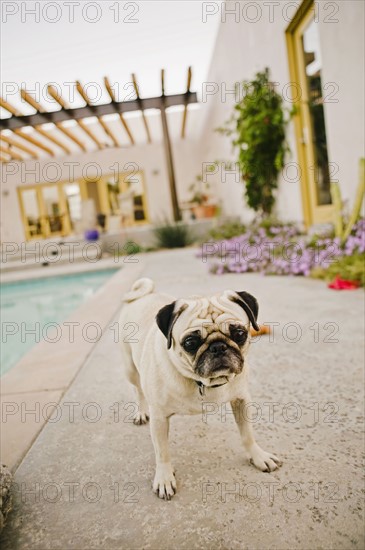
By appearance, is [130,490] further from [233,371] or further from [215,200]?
[215,200]

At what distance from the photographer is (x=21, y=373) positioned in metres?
2.29

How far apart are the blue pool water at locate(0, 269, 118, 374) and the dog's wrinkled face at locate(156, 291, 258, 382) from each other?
252 cm

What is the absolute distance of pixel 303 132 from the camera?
17.9ft

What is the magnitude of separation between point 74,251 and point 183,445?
10.0 m

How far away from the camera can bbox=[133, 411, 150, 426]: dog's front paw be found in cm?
164

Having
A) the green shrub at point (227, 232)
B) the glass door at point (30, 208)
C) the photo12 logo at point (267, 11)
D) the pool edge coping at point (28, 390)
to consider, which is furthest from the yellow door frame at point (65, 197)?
the pool edge coping at point (28, 390)

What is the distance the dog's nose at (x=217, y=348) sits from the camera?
109 cm

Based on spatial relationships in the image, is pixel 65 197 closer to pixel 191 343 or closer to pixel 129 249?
pixel 129 249

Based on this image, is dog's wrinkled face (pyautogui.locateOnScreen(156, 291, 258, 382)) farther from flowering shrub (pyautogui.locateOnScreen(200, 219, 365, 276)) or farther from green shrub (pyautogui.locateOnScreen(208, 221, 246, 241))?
green shrub (pyautogui.locateOnScreen(208, 221, 246, 241))

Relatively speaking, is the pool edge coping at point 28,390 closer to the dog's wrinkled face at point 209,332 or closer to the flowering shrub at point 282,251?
the dog's wrinkled face at point 209,332

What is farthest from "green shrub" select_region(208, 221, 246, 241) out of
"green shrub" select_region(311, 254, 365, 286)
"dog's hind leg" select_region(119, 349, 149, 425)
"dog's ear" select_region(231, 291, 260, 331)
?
"dog's ear" select_region(231, 291, 260, 331)

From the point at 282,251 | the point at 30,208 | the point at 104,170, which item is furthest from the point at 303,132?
the point at 30,208

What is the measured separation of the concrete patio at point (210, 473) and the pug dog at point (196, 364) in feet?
0.30

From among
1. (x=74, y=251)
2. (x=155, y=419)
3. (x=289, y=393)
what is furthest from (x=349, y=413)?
(x=74, y=251)
